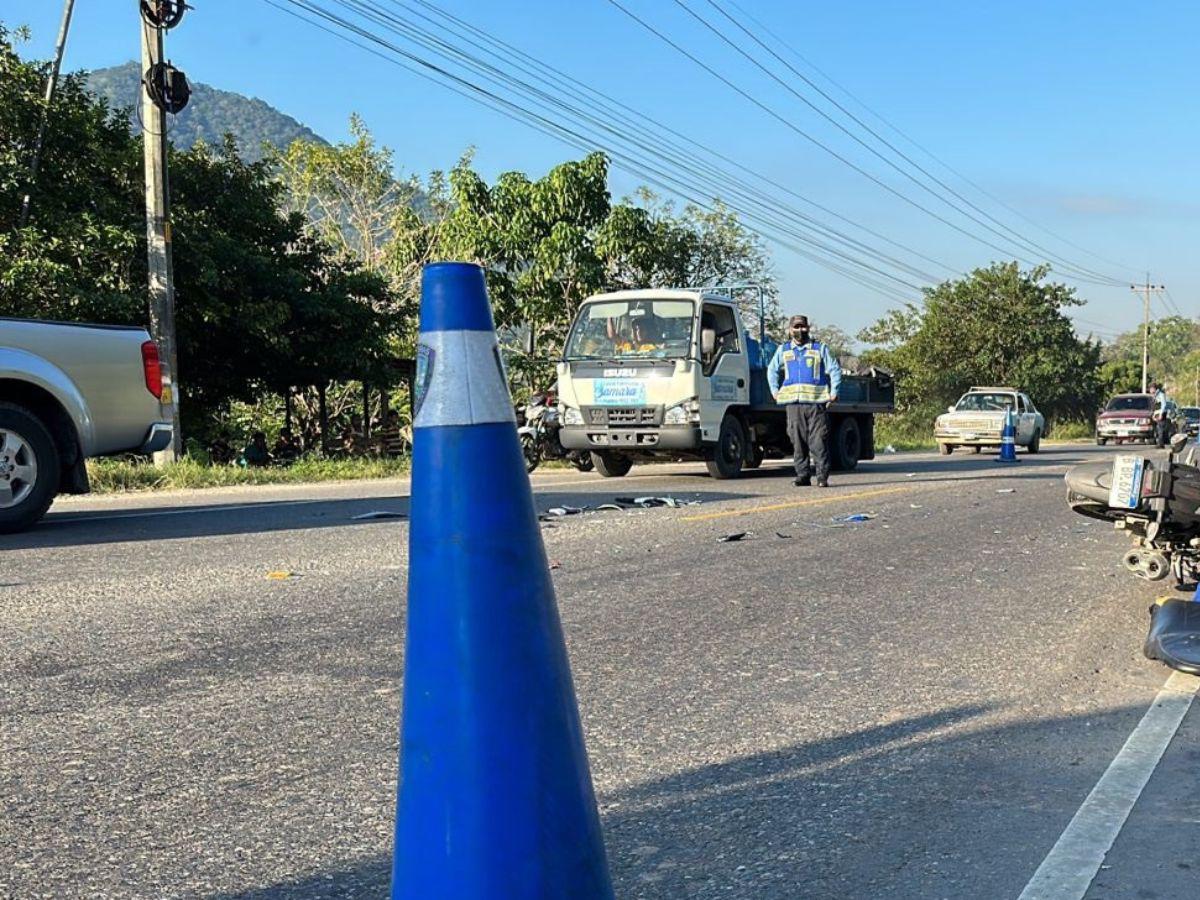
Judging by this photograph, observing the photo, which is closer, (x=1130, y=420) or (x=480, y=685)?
(x=480, y=685)

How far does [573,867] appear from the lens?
87.7 inches

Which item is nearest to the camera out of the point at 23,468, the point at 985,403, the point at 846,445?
the point at 23,468

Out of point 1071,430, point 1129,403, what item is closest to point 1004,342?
point 1071,430

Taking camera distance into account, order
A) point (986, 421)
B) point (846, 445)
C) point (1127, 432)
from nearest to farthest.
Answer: point (846, 445)
point (986, 421)
point (1127, 432)

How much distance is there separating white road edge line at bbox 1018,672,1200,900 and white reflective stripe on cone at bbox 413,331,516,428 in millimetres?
1586

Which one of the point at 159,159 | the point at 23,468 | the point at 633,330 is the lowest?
the point at 23,468

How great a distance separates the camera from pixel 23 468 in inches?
336

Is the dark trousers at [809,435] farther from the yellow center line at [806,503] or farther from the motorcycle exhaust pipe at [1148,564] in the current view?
the motorcycle exhaust pipe at [1148,564]

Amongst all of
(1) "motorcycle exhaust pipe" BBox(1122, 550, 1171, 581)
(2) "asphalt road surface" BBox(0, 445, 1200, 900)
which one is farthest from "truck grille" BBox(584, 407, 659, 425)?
(1) "motorcycle exhaust pipe" BBox(1122, 550, 1171, 581)

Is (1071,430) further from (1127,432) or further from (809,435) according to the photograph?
(809,435)

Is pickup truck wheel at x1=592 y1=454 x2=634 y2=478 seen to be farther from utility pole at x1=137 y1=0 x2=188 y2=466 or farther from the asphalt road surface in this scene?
the asphalt road surface

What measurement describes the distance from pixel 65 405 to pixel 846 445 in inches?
479

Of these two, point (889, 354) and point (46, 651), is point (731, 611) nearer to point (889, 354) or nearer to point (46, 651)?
point (46, 651)

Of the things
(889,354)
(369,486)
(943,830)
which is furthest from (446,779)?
(889,354)
